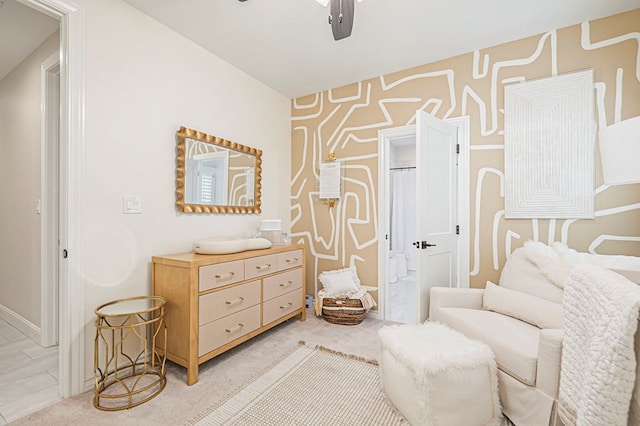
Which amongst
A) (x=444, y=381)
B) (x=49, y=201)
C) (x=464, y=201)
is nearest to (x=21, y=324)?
(x=49, y=201)

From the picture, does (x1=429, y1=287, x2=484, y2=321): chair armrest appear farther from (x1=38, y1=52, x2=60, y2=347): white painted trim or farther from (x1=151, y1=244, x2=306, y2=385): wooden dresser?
(x1=38, y1=52, x2=60, y2=347): white painted trim

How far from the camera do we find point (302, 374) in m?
2.04

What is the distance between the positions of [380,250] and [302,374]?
1.58 metres

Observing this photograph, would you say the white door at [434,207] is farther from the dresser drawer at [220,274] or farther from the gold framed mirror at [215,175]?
the gold framed mirror at [215,175]

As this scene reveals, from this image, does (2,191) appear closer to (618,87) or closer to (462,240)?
(462,240)

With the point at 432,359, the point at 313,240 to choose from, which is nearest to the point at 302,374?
the point at 432,359

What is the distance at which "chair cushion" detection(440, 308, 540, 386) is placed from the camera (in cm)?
146

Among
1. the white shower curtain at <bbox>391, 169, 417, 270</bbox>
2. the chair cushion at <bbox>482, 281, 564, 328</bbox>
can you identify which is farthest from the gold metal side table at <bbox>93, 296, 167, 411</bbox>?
the white shower curtain at <bbox>391, 169, 417, 270</bbox>

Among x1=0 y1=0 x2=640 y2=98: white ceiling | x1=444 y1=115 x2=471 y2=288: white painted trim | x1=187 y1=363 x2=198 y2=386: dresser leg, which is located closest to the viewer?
x1=187 y1=363 x2=198 y2=386: dresser leg

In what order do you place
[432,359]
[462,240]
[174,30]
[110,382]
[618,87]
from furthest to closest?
[462,240]
[174,30]
[618,87]
[110,382]
[432,359]

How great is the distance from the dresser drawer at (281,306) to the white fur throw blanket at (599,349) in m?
2.06

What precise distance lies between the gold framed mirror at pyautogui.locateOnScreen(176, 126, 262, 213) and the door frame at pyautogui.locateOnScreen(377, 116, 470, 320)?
1.38 m

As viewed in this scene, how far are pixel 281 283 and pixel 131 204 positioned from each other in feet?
4.65

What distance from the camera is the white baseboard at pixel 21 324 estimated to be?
2561mm
